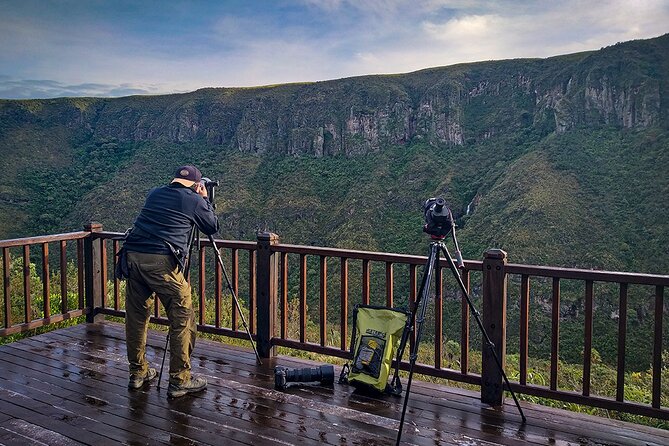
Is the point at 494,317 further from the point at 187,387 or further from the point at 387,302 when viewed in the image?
the point at 187,387

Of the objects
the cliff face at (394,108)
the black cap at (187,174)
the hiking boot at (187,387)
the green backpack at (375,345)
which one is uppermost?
the cliff face at (394,108)

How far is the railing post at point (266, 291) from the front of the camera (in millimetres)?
3756

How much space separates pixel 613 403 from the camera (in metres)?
2.75

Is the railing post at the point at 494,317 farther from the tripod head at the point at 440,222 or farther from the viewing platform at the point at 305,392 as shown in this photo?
the tripod head at the point at 440,222

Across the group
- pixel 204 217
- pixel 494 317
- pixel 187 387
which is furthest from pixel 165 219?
pixel 494 317

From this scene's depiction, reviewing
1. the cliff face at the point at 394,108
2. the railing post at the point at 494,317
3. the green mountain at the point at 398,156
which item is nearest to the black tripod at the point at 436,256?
the railing post at the point at 494,317

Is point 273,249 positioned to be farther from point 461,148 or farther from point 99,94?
point 99,94

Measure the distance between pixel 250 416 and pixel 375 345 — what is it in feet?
2.78

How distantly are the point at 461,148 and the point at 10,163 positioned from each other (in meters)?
33.6

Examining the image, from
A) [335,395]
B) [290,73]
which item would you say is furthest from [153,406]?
[290,73]

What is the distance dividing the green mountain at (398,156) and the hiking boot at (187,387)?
67.2ft

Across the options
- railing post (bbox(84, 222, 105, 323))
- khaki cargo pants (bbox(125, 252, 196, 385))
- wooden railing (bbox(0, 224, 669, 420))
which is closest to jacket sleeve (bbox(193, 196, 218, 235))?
khaki cargo pants (bbox(125, 252, 196, 385))

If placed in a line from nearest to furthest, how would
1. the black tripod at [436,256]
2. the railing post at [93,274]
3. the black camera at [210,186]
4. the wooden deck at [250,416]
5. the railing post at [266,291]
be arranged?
the wooden deck at [250,416], the black tripod at [436,256], the black camera at [210,186], the railing post at [266,291], the railing post at [93,274]

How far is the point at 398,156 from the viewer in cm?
3925
